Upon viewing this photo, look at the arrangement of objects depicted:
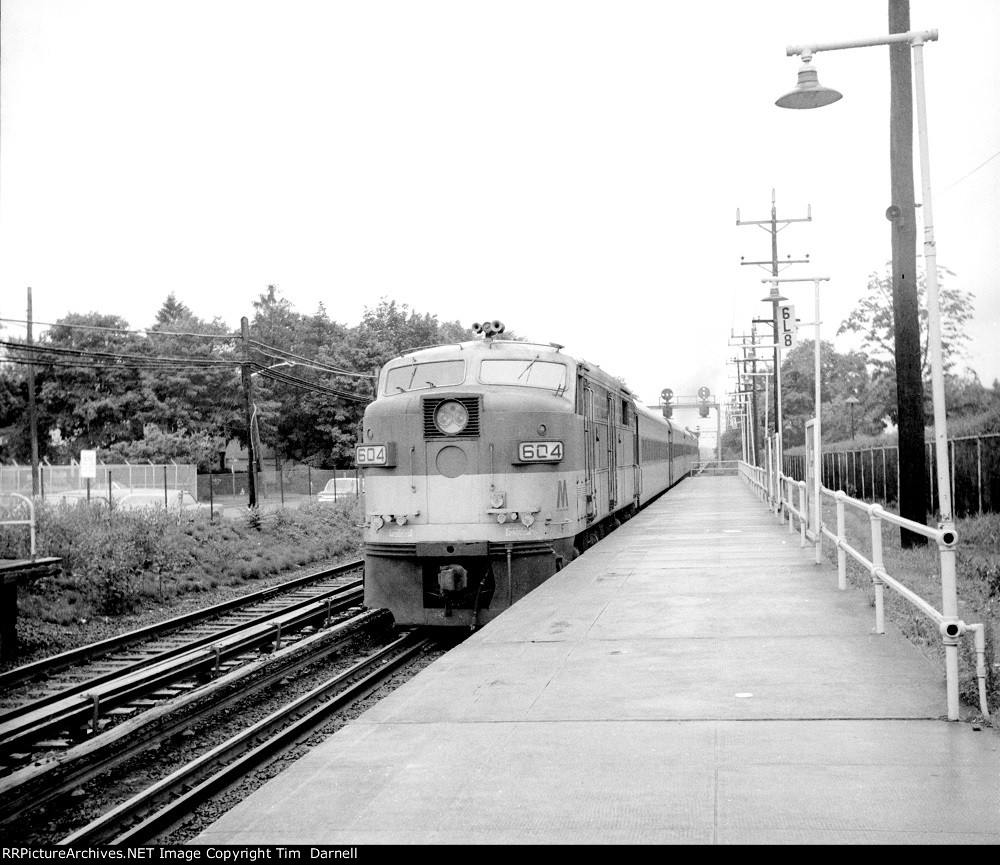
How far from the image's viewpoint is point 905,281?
16328mm

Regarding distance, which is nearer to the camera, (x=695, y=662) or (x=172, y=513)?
(x=695, y=662)

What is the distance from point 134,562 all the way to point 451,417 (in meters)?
8.96

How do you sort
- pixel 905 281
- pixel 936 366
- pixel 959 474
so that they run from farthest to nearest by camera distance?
pixel 959 474, pixel 905 281, pixel 936 366

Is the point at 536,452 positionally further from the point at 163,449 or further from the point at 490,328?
the point at 163,449

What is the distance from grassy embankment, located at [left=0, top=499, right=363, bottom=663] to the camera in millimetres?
15125

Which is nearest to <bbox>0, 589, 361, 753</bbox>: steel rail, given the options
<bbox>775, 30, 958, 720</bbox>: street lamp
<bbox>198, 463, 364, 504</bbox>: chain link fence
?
<bbox>775, 30, 958, 720</bbox>: street lamp

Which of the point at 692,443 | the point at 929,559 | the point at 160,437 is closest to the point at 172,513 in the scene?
the point at 929,559

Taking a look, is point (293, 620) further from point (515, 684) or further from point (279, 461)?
point (279, 461)

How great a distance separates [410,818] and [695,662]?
3.39 metres

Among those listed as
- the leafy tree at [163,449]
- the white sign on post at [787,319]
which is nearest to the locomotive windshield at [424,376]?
the white sign on post at [787,319]

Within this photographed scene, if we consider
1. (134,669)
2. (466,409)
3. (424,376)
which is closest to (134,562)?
(134,669)

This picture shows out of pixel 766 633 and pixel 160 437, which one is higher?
pixel 160 437

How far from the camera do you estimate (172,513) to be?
2370 centimetres

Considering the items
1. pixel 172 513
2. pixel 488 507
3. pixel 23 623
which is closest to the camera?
pixel 488 507
